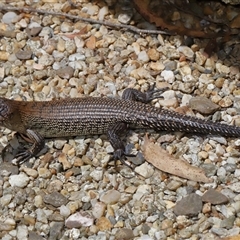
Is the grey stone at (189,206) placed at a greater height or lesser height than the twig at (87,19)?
lesser

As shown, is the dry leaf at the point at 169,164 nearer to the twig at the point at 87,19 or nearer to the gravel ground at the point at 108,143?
the gravel ground at the point at 108,143

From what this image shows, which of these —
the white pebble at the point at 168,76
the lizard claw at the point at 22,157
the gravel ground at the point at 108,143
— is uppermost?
the white pebble at the point at 168,76

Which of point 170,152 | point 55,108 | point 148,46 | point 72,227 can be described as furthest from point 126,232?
point 148,46

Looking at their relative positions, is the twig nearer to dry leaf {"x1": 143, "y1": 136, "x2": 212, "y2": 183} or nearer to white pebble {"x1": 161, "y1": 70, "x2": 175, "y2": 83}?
white pebble {"x1": 161, "y1": 70, "x2": 175, "y2": 83}

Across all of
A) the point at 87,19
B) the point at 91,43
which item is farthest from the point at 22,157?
the point at 87,19

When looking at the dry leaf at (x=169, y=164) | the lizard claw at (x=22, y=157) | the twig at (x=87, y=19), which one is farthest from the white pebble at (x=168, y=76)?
the lizard claw at (x=22, y=157)

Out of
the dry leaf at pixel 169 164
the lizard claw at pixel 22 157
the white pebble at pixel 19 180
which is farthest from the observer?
the lizard claw at pixel 22 157

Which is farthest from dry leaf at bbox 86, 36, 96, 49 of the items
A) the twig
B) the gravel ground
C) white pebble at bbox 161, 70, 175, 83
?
white pebble at bbox 161, 70, 175, 83

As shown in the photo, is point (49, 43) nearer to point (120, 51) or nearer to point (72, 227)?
point (120, 51)
